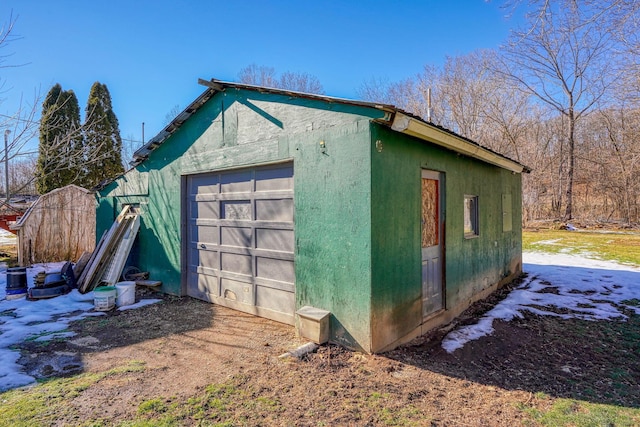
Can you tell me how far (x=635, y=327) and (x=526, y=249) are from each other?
28.0 feet

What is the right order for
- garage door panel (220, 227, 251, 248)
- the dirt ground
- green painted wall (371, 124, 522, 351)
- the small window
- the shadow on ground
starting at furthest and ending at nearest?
the small window < garage door panel (220, 227, 251, 248) < green painted wall (371, 124, 522, 351) < the shadow on ground < the dirt ground

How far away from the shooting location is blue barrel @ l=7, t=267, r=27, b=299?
601 centimetres

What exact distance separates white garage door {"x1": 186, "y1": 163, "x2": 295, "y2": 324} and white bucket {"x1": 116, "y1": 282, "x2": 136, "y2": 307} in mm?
903

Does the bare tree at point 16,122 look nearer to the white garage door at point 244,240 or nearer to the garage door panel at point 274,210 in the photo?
the white garage door at point 244,240

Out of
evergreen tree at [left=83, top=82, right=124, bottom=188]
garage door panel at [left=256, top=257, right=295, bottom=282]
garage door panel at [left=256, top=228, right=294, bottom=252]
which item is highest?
evergreen tree at [left=83, top=82, right=124, bottom=188]

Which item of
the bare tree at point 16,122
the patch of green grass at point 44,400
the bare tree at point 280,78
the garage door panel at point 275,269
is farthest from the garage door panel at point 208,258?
the bare tree at point 280,78

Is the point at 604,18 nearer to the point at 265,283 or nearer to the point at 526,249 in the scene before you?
the point at 265,283

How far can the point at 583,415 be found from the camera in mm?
2666

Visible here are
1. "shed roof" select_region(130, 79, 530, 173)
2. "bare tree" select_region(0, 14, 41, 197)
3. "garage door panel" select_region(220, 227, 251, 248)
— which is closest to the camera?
"shed roof" select_region(130, 79, 530, 173)

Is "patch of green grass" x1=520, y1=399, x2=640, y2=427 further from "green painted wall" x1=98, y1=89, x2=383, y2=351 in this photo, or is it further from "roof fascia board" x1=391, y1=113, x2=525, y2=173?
"roof fascia board" x1=391, y1=113, x2=525, y2=173

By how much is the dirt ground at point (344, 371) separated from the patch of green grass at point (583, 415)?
3.8 inches

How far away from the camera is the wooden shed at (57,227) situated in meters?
8.83

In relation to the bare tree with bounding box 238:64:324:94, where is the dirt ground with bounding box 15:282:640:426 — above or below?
below

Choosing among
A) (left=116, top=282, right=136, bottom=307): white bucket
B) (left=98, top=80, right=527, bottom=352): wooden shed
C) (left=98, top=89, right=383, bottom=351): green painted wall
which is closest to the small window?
(left=98, top=80, right=527, bottom=352): wooden shed
